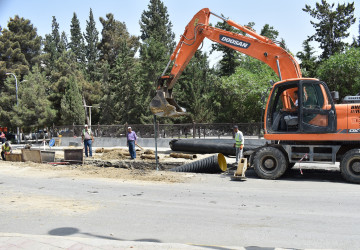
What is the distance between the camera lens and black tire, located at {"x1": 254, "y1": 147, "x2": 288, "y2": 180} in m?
10.7

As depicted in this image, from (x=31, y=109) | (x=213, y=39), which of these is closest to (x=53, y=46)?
(x=31, y=109)

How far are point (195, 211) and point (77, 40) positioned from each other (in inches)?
2545

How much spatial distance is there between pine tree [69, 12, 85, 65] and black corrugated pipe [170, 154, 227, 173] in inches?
2239

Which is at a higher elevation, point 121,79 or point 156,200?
point 121,79

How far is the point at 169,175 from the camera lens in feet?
38.0

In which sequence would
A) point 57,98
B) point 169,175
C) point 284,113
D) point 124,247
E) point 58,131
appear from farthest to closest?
point 57,98 < point 58,131 < point 169,175 < point 284,113 < point 124,247

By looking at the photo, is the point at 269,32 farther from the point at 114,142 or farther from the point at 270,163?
the point at 270,163

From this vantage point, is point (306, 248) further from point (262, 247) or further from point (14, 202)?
point (14, 202)

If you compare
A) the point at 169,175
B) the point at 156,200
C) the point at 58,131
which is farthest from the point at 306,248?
the point at 58,131

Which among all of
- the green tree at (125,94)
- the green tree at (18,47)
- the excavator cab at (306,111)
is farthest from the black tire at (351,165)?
the green tree at (18,47)

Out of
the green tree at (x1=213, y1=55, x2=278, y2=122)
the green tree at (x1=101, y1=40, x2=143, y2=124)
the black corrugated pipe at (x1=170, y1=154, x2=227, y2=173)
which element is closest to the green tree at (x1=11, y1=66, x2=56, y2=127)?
the green tree at (x1=101, y1=40, x2=143, y2=124)

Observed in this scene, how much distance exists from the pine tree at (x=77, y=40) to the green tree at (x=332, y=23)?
43251 mm

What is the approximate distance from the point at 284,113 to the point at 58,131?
81.3 ft

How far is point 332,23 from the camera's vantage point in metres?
35.5
